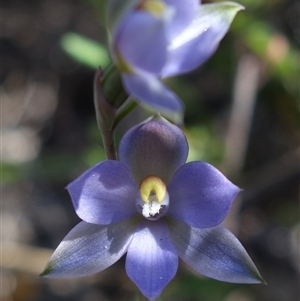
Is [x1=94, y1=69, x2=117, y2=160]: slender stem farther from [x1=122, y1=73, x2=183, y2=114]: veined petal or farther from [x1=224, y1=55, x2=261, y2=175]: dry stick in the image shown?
[x1=224, y1=55, x2=261, y2=175]: dry stick

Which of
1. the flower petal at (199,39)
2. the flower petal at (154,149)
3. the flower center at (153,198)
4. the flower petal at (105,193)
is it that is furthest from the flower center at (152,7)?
the flower center at (153,198)

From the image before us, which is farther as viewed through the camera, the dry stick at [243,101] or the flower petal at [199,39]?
the dry stick at [243,101]

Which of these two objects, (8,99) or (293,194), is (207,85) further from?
(8,99)

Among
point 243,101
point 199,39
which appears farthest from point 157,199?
point 243,101

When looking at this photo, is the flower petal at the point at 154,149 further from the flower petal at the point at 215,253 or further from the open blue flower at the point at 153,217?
the flower petal at the point at 215,253

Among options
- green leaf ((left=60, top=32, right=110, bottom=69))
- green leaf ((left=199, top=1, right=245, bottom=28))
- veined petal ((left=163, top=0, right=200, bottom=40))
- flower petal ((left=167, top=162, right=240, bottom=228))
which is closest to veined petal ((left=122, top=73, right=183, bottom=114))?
veined petal ((left=163, top=0, right=200, bottom=40))

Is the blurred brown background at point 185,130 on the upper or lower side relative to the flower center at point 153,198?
lower
